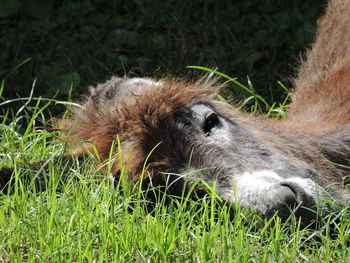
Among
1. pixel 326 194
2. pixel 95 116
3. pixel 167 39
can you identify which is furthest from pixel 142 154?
pixel 167 39

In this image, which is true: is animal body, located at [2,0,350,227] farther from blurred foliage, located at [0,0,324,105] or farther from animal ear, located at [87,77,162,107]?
blurred foliage, located at [0,0,324,105]

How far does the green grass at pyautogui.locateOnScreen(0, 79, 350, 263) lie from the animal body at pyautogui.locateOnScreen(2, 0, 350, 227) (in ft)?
0.33

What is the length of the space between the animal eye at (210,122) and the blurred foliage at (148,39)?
6.78ft

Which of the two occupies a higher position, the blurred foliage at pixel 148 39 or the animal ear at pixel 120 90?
the animal ear at pixel 120 90

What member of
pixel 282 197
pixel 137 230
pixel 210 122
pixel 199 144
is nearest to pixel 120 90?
pixel 210 122

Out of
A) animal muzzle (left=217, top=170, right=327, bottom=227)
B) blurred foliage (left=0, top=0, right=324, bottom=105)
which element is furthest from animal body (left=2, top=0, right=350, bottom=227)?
blurred foliage (left=0, top=0, right=324, bottom=105)

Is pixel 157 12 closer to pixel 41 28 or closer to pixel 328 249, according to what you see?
pixel 41 28

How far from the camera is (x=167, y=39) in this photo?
22.4 ft

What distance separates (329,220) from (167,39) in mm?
3598

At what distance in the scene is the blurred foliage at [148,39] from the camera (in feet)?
20.8

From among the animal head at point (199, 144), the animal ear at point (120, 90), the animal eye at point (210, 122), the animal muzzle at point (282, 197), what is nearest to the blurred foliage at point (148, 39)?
the animal ear at point (120, 90)

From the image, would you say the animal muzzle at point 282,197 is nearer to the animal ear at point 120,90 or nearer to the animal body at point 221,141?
the animal body at point 221,141

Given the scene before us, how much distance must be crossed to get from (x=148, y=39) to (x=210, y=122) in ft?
8.89

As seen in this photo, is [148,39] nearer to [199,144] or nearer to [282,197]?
[199,144]
